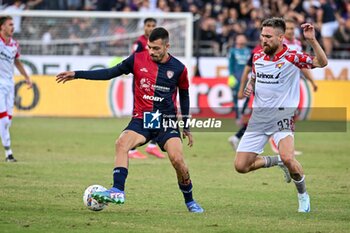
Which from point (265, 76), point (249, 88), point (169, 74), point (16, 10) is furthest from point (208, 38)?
point (169, 74)

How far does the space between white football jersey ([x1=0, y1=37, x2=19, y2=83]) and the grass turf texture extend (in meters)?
1.66

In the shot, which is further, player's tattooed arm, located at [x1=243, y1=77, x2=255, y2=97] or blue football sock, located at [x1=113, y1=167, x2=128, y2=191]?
player's tattooed arm, located at [x1=243, y1=77, x2=255, y2=97]

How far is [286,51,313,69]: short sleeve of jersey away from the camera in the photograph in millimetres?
11227

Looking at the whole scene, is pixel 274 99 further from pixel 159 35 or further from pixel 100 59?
pixel 100 59

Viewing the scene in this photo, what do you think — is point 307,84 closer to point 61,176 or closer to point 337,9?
point 337,9

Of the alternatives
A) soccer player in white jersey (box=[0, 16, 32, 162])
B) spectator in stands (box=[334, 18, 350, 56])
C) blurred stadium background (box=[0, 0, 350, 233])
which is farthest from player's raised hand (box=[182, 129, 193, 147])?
spectator in stands (box=[334, 18, 350, 56])

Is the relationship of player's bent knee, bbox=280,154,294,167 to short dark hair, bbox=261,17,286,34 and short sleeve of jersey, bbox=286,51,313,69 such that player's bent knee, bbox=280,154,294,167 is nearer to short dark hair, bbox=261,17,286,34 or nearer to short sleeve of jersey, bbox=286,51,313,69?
short sleeve of jersey, bbox=286,51,313,69

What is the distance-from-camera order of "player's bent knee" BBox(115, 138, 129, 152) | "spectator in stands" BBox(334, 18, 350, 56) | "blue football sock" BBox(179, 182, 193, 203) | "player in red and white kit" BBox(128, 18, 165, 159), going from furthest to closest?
"spectator in stands" BBox(334, 18, 350, 56), "player in red and white kit" BBox(128, 18, 165, 159), "blue football sock" BBox(179, 182, 193, 203), "player's bent knee" BBox(115, 138, 129, 152)

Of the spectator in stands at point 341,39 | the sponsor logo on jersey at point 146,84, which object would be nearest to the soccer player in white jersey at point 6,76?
the sponsor logo on jersey at point 146,84

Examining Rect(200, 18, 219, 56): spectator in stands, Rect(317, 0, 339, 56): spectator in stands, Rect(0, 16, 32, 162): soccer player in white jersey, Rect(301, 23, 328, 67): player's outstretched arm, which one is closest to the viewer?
Rect(301, 23, 328, 67): player's outstretched arm

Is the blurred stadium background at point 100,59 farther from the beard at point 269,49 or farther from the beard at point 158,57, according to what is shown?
the beard at point 158,57

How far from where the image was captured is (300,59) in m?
11.3

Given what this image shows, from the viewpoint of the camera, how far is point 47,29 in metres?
28.7

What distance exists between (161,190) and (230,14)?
64.6ft
